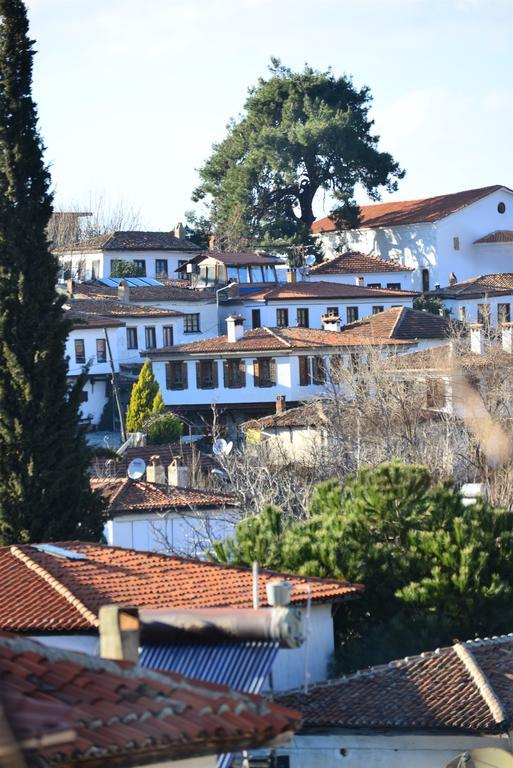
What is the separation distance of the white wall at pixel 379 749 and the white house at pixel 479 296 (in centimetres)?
4774

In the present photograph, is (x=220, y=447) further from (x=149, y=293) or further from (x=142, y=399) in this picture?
(x=149, y=293)

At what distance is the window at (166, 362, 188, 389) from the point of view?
2144 inches

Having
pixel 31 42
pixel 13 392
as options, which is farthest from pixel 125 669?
pixel 31 42

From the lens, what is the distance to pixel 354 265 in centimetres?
7012

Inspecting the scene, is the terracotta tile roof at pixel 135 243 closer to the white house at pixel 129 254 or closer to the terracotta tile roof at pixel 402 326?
the white house at pixel 129 254

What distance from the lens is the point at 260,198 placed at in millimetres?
75000

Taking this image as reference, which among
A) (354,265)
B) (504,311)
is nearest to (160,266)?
(354,265)

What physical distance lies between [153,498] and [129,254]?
47.5 m

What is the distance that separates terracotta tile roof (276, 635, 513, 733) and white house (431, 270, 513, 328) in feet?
153

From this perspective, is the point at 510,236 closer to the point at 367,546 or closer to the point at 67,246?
the point at 67,246

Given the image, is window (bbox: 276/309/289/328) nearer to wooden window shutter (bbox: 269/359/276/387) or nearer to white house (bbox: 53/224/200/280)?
wooden window shutter (bbox: 269/359/276/387)

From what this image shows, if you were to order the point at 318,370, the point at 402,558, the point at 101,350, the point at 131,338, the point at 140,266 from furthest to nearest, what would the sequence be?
the point at 140,266 < the point at 131,338 < the point at 101,350 < the point at 318,370 < the point at 402,558

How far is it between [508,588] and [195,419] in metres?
35.9

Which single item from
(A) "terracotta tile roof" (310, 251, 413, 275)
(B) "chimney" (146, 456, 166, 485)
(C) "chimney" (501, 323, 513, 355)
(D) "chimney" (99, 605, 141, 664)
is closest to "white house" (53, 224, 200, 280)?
(A) "terracotta tile roof" (310, 251, 413, 275)
